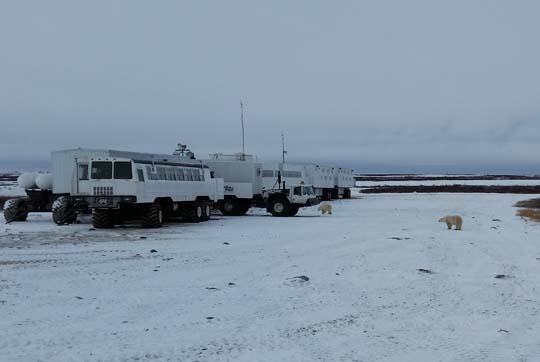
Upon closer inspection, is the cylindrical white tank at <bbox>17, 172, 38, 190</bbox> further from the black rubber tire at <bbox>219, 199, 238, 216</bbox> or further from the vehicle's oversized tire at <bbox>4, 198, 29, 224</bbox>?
the black rubber tire at <bbox>219, 199, 238, 216</bbox>

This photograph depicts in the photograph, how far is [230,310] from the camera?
898cm

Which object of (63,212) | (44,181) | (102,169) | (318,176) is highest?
(318,176)

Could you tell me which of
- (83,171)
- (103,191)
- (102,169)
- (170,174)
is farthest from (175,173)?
(83,171)

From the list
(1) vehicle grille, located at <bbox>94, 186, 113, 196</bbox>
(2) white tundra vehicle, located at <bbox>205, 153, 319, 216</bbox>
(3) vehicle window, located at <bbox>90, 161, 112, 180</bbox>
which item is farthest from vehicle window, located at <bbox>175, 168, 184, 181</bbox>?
(2) white tundra vehicle, located at <bbox>205, 153, 319, 216</bbox>

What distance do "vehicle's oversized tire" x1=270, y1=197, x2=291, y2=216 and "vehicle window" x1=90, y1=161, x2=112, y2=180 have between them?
36.0 feet

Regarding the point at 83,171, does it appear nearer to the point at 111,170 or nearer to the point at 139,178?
the point at 111,170

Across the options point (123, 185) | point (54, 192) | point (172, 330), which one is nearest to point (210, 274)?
point (172, 330)

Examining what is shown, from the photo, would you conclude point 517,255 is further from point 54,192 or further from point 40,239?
point 54,192

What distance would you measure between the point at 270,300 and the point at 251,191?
2272 centimetres

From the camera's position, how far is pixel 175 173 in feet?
83.7

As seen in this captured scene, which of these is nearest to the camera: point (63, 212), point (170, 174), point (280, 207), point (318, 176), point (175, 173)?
point (63, 212)

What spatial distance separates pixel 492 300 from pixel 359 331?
3.02m

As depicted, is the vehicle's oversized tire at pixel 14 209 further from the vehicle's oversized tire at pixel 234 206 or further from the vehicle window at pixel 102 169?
the vehicle's oversized tire at pixel 234 206

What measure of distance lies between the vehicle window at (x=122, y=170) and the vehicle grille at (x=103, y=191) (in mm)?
495
